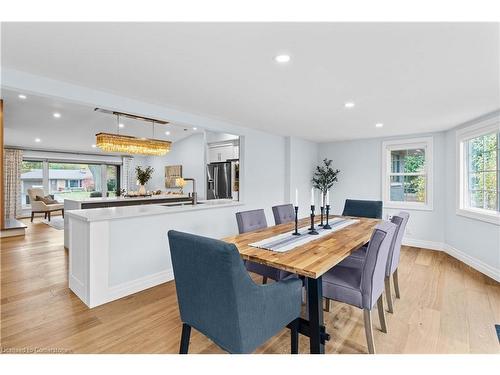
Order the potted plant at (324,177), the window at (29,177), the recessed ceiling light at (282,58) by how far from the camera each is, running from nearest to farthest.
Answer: the recessed ceiling light at (282,58) < the potted plant at (324,177) < the window at (29,177)

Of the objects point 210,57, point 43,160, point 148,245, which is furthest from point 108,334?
point 43,160

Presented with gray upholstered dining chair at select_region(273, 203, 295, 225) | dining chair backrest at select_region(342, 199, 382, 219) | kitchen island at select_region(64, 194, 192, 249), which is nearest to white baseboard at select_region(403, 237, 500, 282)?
dining chair backrest at select_region(342, 199, 382, 219)

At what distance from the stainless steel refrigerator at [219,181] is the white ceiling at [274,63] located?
2099 mm

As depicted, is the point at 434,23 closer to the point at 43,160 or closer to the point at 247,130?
the point at 247,130

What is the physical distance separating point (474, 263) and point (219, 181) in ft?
14.5

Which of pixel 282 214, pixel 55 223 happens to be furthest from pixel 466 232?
pixel 55 223

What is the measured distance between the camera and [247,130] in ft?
14.3

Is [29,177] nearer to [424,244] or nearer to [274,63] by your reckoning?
[274,63]

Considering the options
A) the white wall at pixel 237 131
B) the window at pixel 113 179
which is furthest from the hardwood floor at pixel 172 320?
the window at pixel 113 179

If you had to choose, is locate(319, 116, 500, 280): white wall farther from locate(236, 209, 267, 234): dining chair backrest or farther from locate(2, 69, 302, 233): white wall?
locate(236, 209, 267, 234): dining chair backrest

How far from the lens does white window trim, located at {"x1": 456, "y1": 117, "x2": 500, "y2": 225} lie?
3.28 m

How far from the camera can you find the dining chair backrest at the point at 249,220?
2.64m

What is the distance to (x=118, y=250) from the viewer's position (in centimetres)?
267

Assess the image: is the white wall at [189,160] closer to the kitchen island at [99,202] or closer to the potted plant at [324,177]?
the kitchen island at [99,202]
